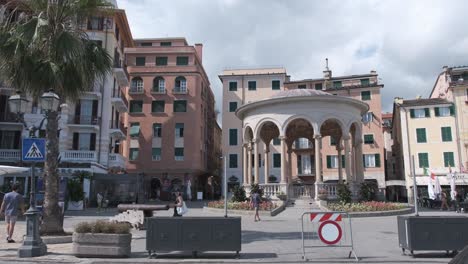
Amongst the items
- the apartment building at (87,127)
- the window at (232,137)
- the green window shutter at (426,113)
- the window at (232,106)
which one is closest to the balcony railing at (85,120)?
the apartment building at (87,127)

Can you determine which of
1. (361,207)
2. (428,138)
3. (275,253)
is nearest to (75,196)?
(361,207)

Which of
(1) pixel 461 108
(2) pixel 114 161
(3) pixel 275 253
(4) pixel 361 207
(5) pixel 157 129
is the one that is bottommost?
(3) pixel 275 253

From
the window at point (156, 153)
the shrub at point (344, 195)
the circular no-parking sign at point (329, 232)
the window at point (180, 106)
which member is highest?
the window at point (180, 106)

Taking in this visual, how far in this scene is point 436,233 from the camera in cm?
1018

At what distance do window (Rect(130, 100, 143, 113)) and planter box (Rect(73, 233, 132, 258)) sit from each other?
43.2 metres

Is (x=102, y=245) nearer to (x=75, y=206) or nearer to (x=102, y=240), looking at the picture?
(x=102, y=240)

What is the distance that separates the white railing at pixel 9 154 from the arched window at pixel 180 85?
2035 centimetres

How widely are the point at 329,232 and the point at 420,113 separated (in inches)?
1540

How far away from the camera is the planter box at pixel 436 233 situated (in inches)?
398

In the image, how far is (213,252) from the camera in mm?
11109

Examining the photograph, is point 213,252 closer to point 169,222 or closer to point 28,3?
point 169,222

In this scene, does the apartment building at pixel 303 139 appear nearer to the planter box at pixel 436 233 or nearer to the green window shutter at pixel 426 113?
the green window shutter at pixel 426 113

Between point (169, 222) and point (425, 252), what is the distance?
257 inches

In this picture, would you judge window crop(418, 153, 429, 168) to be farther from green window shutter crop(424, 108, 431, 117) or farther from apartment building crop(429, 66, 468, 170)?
green window shutter crop(424, 108, 431, 117)
